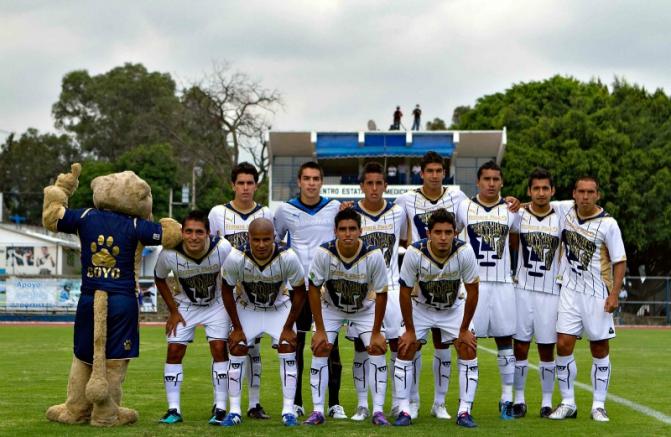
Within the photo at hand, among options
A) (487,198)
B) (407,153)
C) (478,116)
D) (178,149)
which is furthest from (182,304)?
(178,149)

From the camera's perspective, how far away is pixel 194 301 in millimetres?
8586

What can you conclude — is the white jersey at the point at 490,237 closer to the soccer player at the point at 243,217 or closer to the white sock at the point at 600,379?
the white sock at the point at 600,379

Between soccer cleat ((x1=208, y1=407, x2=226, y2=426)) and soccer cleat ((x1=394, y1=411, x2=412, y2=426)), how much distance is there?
56.0 inches

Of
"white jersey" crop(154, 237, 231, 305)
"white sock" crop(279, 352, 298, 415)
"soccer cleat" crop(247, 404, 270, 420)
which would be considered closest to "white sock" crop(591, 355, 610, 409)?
"white sock" crop(279, 352, 298, 415)

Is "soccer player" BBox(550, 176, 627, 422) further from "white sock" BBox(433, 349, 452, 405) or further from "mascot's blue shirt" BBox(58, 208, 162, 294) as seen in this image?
"mascot's blue shirt" BBox(58, 208, 162, 294)

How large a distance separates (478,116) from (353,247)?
46.5 m

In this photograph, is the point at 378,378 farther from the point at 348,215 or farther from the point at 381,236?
the point at 348,215

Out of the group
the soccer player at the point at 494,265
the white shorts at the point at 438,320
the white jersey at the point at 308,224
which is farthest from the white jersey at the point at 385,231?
the soccer player at the point at 494,265

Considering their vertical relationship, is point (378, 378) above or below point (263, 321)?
below

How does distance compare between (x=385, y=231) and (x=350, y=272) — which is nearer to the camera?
(x=350, y=272)

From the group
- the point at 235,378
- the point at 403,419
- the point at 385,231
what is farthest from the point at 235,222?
the point at 403,419

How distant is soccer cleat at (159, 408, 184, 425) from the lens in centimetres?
818

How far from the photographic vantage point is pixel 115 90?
250 ft

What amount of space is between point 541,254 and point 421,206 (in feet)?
3.80
